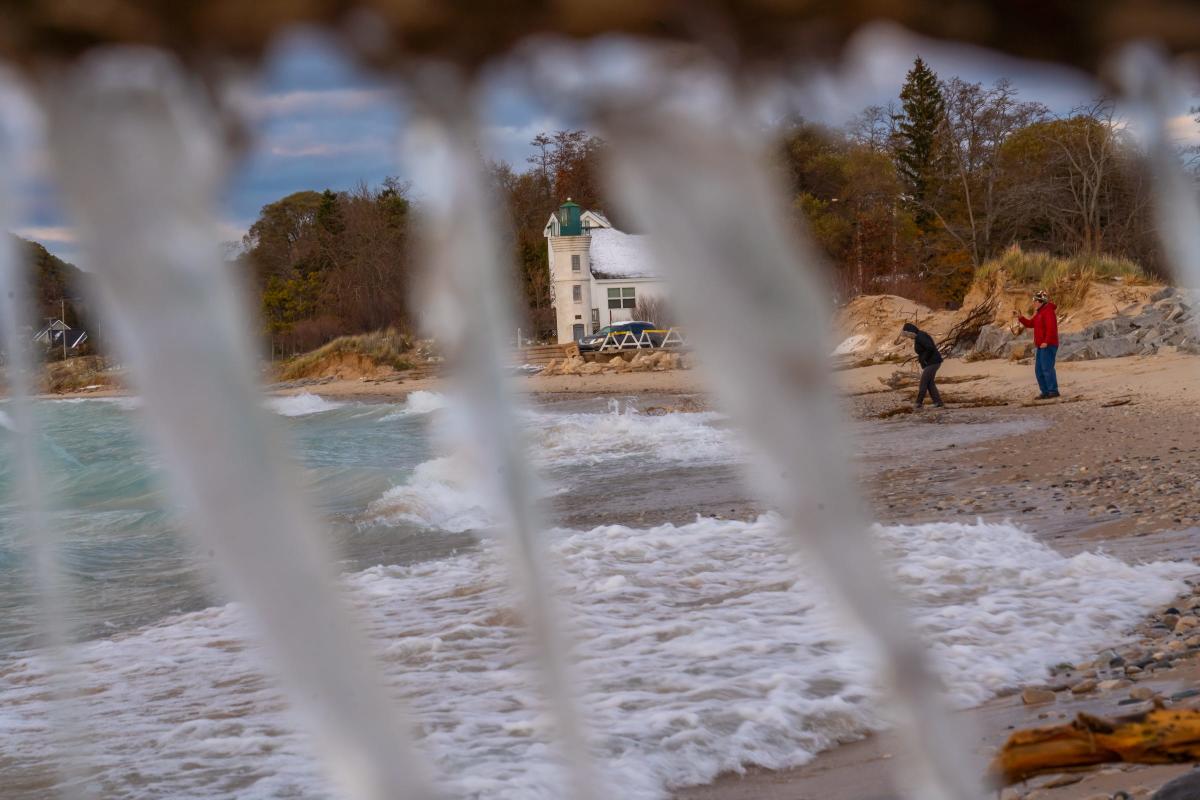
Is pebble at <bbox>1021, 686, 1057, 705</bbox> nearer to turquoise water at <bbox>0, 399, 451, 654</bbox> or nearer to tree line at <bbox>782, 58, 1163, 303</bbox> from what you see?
turquoise water at <bbox>0, 399, 451, 654</bbox>

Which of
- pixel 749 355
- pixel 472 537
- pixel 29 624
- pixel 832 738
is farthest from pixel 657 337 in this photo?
pixel 749 355

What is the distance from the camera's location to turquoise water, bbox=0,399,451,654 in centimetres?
767

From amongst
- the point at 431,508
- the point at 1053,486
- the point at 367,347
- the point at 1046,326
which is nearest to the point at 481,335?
the point at 367,347

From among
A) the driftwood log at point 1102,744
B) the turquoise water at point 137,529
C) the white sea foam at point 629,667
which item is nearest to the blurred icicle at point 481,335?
the turquoise water at point 137,529

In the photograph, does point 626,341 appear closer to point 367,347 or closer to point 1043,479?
point 1043,479

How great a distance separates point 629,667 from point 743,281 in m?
4.68

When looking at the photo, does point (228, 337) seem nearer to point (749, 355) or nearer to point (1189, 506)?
point (749, 355)

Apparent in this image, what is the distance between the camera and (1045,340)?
1788 cm

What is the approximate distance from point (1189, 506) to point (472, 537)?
19.5 ft

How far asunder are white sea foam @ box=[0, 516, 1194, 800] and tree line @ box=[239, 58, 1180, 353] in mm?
1161

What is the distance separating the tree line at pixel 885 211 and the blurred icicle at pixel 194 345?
0.71 ft

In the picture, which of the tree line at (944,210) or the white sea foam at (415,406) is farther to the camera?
the white sea foam at (415,406)

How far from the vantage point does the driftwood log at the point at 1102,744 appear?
1.25 meters

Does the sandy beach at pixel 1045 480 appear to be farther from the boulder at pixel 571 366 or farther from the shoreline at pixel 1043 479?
the boulder at pixel 571 366
